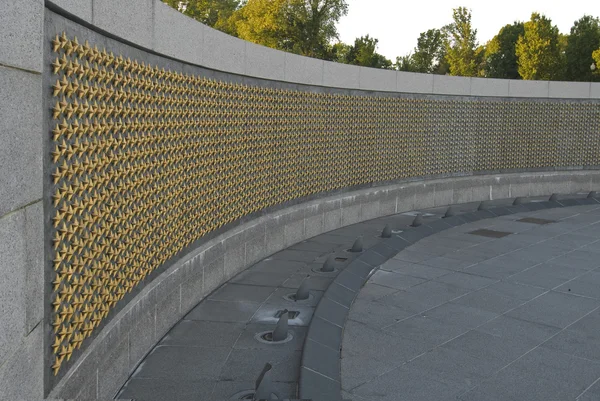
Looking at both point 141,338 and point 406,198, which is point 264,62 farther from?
point 406,198

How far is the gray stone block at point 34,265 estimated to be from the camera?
3.75 m

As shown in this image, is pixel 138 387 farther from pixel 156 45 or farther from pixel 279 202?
pixel 279 202

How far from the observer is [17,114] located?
3549 mm

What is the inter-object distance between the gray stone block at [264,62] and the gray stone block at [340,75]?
2096mm

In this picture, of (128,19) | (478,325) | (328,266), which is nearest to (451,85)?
(328,266)

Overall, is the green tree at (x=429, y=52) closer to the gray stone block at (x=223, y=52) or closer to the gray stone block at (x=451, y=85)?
the gray stone block at (x=451, y=85)

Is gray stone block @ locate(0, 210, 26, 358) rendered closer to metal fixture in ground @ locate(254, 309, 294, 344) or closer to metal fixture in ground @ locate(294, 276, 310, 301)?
metal fixture in ground @ locate(254, 309, 294, 344)

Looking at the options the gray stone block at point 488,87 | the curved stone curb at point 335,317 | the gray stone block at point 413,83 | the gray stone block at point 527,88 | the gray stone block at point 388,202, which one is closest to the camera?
the curved stone curb at point 335,317

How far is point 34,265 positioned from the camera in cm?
388

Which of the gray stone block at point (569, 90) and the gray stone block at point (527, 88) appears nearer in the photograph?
the gray stone block at point (527, 88)

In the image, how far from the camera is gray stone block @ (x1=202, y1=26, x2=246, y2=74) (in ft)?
27.3

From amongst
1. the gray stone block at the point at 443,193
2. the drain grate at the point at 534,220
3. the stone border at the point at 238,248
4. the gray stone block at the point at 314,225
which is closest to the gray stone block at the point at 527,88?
the stone border at the point at 238,248

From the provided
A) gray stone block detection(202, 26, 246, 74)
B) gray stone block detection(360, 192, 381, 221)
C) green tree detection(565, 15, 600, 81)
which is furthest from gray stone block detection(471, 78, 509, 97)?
green tree detection(565, 15, 600, 81)

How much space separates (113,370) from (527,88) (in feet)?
58.2
